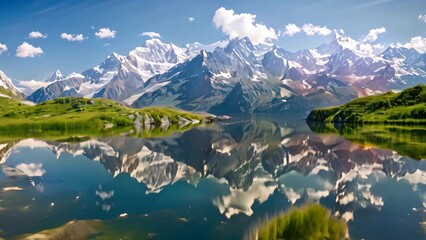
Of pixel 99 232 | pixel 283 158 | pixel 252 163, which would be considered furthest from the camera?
pixel 283 158

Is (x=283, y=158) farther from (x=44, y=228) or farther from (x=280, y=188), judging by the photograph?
(x=44, y=228)

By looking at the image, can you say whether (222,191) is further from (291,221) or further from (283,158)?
(283,158)

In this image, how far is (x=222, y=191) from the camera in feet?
180

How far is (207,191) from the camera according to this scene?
180 ft

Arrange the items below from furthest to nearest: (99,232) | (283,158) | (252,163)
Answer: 1. (283,158)
2. (252,163)
3. (99,232)

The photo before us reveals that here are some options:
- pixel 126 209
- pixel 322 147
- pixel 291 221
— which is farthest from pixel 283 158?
pixel 291 221

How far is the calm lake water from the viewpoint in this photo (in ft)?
126

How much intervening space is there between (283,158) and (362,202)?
41.1m

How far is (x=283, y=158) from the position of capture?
87562 millimetres

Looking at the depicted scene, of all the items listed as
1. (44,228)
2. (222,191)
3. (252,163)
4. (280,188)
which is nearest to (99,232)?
(44,228)

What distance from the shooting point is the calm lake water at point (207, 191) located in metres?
38.3

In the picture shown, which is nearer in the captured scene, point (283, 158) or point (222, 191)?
point (222, 191)

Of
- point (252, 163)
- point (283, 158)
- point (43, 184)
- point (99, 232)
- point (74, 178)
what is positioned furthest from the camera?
point (283, 158)

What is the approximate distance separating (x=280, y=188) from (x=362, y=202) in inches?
486
